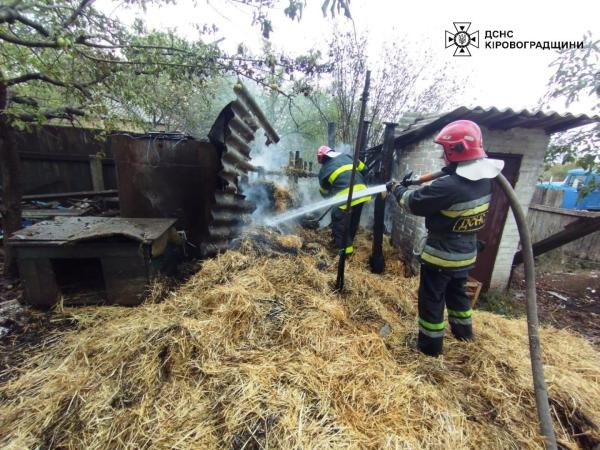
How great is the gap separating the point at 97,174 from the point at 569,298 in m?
11.6

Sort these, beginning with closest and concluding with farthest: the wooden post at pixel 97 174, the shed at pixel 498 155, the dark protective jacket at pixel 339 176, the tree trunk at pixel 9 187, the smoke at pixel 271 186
Result: the tree trunk at pixel 9 187, the shed at pixel 498 155, the dark protective jacket at pixel 339 176, the smoke at pixel 271 186, the wooden post at pixel 97 174

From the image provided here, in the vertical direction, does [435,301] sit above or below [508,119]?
below

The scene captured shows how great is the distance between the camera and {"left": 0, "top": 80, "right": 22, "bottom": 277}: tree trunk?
3611mm

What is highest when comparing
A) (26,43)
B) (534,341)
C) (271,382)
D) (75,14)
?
(75,14)

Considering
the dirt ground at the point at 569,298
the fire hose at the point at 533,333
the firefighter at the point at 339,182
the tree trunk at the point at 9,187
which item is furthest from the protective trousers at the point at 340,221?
the tree trunk at the point at 9,187

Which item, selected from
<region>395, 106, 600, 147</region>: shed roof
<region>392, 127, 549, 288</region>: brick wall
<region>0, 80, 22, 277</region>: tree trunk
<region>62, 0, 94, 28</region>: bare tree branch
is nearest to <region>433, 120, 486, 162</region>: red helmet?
<region>395, 106, 600, 147</region>: shed roof

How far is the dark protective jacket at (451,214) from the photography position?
2.36m

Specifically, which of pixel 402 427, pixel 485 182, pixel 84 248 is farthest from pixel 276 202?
pixel 402 427

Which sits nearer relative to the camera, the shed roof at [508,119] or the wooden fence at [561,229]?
the shed roof at [508,119]

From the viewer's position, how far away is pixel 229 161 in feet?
11.9

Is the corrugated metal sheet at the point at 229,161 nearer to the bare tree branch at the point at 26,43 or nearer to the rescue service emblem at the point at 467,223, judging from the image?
the bare tree branch at the point at 26,43

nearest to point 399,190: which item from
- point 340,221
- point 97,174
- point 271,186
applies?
point 340,221

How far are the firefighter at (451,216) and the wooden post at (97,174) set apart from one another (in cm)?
809

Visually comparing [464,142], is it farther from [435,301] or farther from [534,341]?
[534,341]
